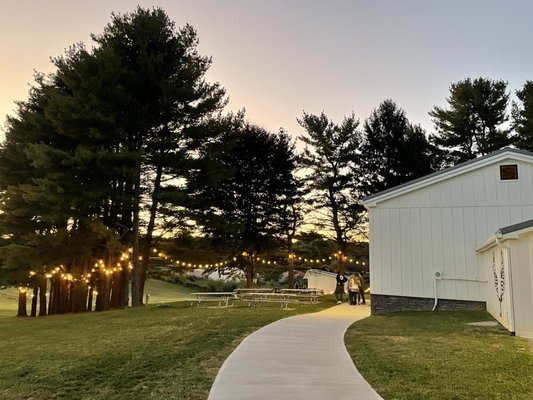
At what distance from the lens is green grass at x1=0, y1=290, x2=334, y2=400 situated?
5504mm

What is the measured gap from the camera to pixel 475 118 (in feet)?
101

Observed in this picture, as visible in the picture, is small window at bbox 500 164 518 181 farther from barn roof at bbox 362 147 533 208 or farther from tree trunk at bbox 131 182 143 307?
tree trunk at bbox 131 182 143 307

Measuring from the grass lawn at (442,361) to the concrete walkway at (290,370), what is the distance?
1.03ft

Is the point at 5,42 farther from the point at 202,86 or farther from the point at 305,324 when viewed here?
the point at 305,324

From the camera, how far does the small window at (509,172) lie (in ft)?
47.3

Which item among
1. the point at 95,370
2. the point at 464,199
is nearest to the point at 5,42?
the point at 95,370

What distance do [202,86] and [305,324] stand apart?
13.3 meters

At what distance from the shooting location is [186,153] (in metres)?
20.0

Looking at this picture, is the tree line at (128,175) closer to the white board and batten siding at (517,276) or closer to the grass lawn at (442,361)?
the white board and batten siding at (517,276)

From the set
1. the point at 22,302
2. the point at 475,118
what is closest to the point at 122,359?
the point at 22,302

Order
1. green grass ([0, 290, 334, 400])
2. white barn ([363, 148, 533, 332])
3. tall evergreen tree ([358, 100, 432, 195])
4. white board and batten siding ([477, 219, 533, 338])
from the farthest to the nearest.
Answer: tall evergreen tree ([358, 100, 432, 195]) → white barn ([363, 148, 533, 332]) → white board and batten siding ([477, 219, 533, 338]) → green grass ([0, 290, 334, 400])

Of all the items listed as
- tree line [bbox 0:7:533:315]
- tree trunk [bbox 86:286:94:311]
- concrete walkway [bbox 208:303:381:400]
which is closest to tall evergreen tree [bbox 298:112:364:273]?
tree line [bbox 0:7:533:315]

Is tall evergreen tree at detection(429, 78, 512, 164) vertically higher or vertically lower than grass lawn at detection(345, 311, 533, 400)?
higher

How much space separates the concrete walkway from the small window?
27.8 feet
